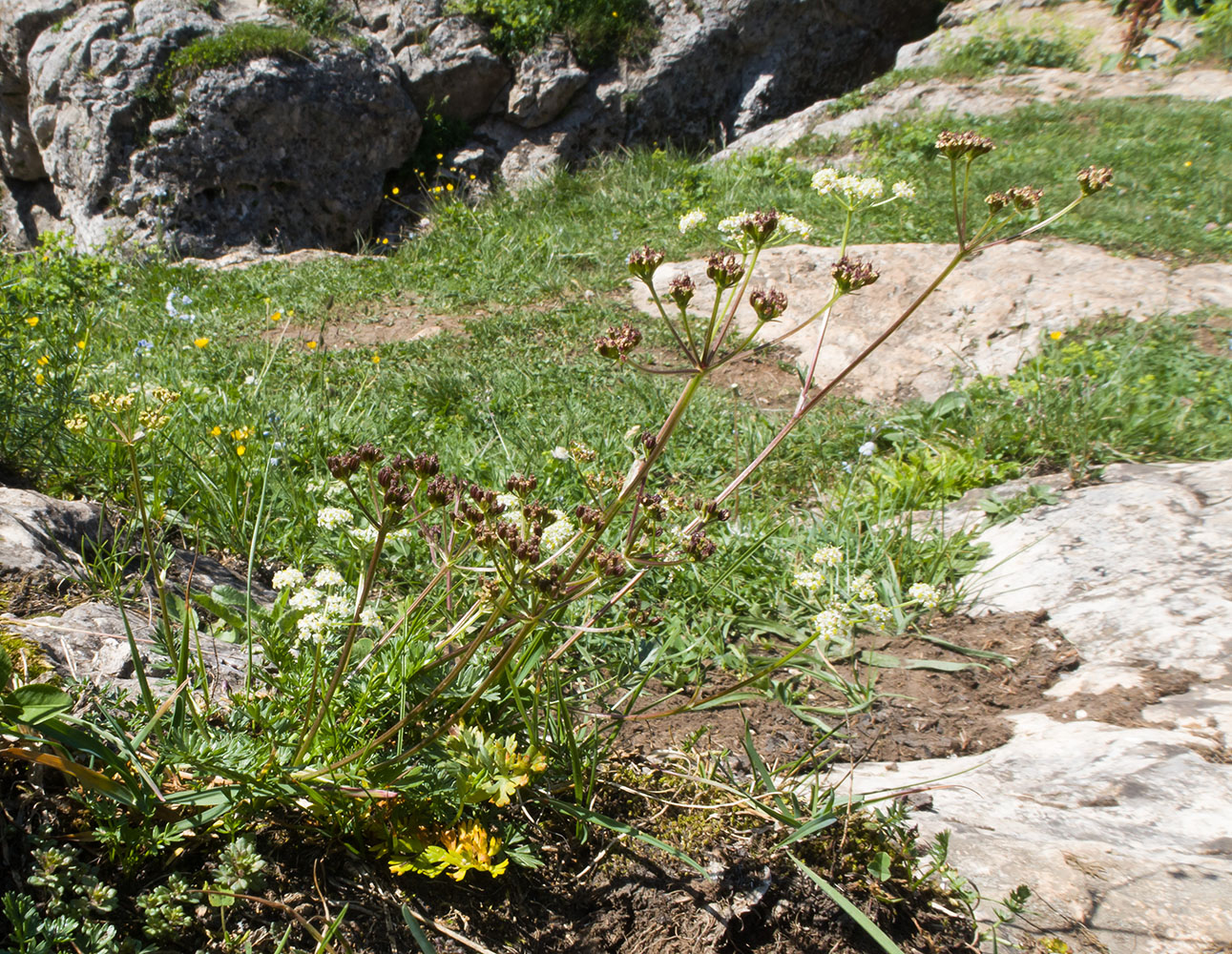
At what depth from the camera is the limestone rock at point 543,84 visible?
10.5m

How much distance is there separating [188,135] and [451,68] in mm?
3403

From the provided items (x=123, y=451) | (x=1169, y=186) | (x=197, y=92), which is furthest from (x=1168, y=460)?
(x=197, y=92)

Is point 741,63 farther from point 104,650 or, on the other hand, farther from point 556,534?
point 104,650

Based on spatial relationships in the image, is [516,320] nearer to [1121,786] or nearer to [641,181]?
[641,181]

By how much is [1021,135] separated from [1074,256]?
11.3 feet

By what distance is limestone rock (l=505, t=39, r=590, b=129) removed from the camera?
34.4ft

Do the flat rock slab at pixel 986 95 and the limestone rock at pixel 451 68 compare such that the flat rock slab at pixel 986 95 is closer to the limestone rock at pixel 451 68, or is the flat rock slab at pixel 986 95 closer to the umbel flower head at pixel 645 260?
the limestone rock at pixel 451 68

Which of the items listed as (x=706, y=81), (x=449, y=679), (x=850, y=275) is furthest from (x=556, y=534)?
(x=706, y=81)

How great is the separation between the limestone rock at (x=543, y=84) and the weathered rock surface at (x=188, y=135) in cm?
208

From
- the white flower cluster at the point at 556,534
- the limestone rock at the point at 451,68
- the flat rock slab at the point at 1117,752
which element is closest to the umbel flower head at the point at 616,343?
the white flower cluster at the point at 556,534

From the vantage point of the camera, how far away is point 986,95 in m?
9.94

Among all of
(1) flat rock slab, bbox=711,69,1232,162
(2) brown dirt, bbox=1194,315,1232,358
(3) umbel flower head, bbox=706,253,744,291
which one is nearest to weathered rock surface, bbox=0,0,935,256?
(1) flat rock slab, bbox=711,69,1232,162

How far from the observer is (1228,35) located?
10.8m

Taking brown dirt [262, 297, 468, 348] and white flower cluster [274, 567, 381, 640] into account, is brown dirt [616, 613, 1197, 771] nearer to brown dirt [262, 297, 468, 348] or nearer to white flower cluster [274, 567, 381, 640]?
white flower cluster [274, 567, 381, 640]
